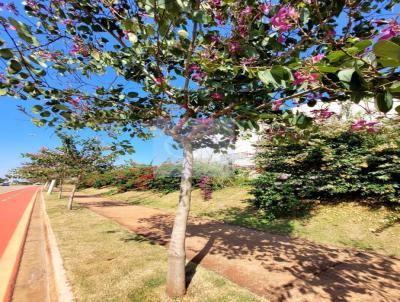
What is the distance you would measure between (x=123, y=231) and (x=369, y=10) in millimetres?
8797

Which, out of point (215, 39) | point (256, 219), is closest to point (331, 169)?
point (256, 219)

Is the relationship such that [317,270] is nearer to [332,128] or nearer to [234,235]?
[234,235]

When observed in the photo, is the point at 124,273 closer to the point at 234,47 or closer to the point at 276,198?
the point at 234,47

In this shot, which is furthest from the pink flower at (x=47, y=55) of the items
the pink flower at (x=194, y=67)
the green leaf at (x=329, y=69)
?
the green leaf at (x=329, y=69)

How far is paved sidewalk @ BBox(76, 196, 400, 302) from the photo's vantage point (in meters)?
4.50

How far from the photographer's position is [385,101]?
4.57ft

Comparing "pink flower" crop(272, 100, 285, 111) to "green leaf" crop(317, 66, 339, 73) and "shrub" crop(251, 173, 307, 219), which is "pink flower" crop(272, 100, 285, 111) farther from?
"shrub" crop(251, 173, 307, 219)

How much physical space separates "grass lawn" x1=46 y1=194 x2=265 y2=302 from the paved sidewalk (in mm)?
528

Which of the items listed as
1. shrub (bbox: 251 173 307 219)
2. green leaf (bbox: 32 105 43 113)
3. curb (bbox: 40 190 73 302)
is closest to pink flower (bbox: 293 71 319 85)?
green leaf (bbox: 32 105 43 113)

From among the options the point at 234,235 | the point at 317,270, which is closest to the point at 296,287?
the point at 317,270

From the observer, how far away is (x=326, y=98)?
3.26 metres

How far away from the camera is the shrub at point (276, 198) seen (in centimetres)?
1016

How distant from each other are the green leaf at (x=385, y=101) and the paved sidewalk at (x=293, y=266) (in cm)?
384

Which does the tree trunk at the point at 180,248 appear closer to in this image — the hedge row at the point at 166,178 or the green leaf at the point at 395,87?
the green leaf at the point at 395,87
